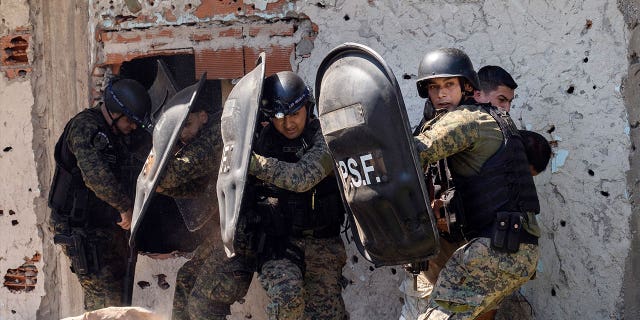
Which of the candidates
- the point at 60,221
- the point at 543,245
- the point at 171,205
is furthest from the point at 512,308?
the point at 60,221

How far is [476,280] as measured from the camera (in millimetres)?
3875

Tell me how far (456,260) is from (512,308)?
94 cm

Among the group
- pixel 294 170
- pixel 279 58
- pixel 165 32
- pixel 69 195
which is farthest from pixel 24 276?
pixel 294 170

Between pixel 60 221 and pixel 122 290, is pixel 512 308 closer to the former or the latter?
pixel 122 290

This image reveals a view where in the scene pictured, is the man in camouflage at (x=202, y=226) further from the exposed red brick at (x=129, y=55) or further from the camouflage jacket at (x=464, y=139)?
the camouflage jacket at (x=464, y=139)

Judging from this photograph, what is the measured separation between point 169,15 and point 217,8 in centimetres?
37

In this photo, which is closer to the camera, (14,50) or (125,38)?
(125,38)

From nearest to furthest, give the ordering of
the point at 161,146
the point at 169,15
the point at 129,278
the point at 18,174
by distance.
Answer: the point at 161,146, the point at 129,278, the point at 169,15, the point at 18,174

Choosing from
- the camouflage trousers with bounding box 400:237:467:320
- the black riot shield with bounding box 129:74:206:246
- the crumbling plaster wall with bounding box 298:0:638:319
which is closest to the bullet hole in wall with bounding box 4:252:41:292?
the black riot shield with bounding box 129:74:206:246

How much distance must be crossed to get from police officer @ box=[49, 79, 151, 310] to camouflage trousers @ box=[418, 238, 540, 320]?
2204mm

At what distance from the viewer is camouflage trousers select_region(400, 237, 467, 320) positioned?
4.31 meters

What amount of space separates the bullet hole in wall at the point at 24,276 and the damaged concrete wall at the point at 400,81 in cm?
2

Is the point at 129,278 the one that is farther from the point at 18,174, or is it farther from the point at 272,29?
the point at 272,29

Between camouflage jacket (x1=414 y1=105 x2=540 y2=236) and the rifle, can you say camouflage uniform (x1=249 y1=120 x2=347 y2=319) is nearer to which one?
camouflage jacket (x1=414 y1=105 x2=540 y2=236)
